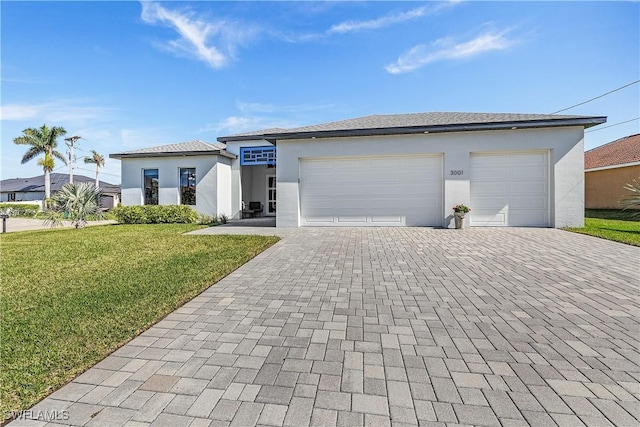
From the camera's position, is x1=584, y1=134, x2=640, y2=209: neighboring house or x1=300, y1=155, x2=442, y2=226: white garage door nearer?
x1=300, y1=155, x2=442, y2=226: white garage door

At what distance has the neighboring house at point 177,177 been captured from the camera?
1526 cm

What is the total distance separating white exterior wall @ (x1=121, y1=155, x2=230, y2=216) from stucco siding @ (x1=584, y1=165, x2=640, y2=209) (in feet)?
81.0

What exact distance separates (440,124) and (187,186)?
1330 cm

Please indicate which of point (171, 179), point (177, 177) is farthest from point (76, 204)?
point (177, 177)

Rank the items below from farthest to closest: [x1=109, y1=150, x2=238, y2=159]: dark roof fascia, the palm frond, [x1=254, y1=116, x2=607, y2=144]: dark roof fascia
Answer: the palm frond < [x1=109, y1=150, x2=238, y2=159]: dark roof fascia < [x1=254, y1=116, x2=607, y2=144]: dark roof fascia

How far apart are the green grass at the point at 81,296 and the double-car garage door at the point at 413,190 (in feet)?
15.3

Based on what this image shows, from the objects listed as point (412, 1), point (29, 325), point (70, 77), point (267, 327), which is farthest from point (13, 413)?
point (70, 77)

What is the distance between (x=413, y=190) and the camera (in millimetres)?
11305

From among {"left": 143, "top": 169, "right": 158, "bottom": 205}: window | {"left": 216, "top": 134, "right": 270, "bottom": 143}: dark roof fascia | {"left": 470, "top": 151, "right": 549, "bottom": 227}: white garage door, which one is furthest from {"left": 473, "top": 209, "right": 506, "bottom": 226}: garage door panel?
{"left": 143, "top": 169, "right": 158, "bottom": 205}: window

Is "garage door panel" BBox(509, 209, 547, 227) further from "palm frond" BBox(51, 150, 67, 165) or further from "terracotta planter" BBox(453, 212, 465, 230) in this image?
"palm frond" BBox(51, 150, 67, 165)

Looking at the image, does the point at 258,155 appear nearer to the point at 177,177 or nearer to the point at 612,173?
the point at 177,177

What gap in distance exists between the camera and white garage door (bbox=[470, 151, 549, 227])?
10586mm

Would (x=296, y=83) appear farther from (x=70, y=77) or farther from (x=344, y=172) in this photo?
(x=70, y=77)

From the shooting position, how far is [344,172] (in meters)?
11.7
